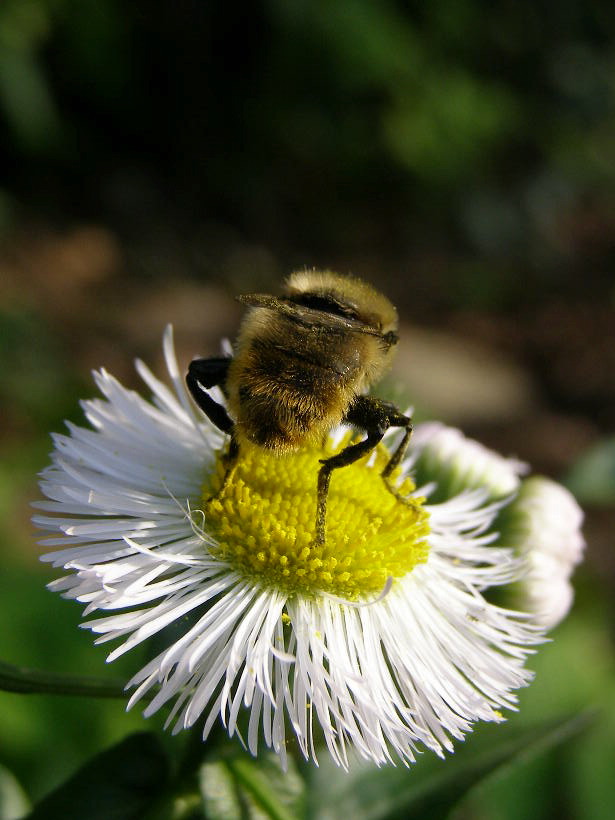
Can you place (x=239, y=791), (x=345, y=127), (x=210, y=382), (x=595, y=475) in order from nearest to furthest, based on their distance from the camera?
(x=239, y=791) → (x=210, y=382) → (x=595, y=475) → (x=345, y=127)

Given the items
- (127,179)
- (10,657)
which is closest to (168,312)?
(127,179)

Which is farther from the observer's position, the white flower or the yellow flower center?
the white flower

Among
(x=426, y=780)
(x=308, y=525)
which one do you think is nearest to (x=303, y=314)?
(x=308, y=525)

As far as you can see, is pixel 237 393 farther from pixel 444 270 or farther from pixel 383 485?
pixel 444 270

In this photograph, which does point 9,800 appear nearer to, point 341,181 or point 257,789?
point 257,789

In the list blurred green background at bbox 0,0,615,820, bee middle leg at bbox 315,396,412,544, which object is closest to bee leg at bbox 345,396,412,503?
bee middle leg at bbox 315,396,412,544

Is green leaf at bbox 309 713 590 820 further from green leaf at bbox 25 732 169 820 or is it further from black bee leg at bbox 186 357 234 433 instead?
black bee leg at bbox 186 357 234 433

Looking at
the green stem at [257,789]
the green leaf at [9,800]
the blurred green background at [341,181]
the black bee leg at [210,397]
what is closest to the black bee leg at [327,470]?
the black bee leg at [210,397]
